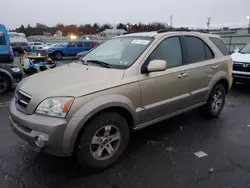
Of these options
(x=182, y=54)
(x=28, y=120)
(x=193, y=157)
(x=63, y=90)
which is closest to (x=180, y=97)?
(x=182, y=54)

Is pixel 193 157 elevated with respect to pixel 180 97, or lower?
lower

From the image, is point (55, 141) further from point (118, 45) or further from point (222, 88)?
point (222, 88)

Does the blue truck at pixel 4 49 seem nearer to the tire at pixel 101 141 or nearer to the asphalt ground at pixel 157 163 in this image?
the asphalt ground at pixel 157 163

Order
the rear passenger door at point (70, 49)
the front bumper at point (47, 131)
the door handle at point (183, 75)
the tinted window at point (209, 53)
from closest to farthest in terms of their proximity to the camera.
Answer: the front bumper at point (47, 131)
the door handle at point (183, 75)
the tinted window at point (209, 53)
the rear passenger door at point (70, 49)

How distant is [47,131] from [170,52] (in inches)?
90.6

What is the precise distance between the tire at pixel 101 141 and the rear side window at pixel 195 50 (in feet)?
5.75

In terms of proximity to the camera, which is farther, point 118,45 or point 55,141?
point 118,45

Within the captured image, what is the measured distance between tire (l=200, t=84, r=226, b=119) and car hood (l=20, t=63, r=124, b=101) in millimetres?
2394

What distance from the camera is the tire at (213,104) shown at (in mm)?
4500

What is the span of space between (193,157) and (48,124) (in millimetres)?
2102

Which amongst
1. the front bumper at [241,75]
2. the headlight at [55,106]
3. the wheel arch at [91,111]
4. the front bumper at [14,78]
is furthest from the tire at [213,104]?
the front bumper at [14,78]

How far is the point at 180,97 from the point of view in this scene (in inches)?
145

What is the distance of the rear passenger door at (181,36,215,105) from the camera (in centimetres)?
384

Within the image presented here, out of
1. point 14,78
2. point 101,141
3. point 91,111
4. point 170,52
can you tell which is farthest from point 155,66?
point 14,78
